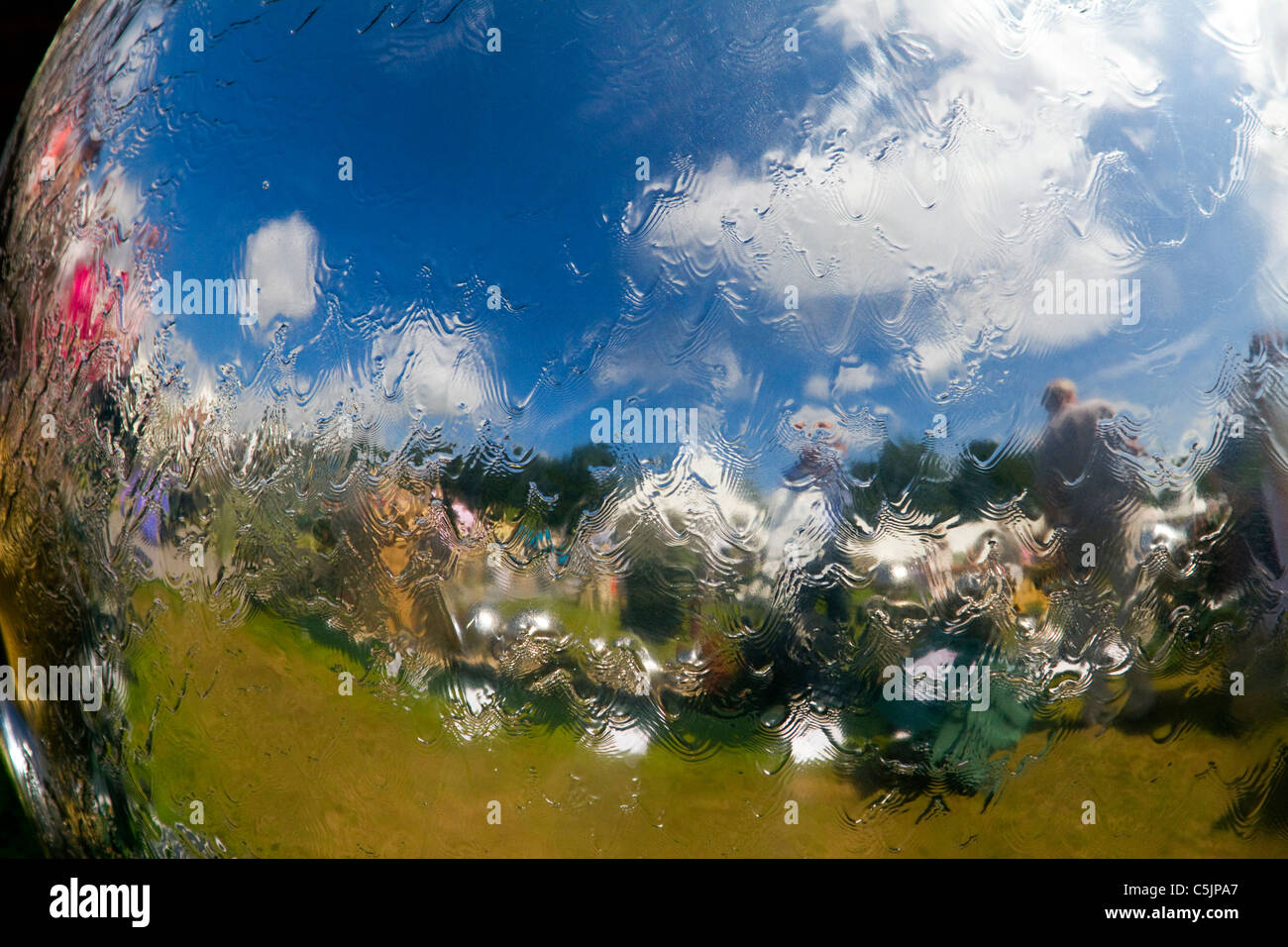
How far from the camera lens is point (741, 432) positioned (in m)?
2.14

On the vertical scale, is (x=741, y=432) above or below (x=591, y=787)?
above

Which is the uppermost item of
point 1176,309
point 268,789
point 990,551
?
point 1176,309

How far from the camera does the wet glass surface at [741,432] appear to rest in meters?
2.16

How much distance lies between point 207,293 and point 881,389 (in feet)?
4.88

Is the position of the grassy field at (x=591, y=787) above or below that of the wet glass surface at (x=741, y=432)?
below

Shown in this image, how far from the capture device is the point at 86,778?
111 inches

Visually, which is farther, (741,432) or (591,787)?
(591,787)

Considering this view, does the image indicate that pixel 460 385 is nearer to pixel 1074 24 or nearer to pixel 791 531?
pixel 791 531

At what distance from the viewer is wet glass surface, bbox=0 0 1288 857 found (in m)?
2.16

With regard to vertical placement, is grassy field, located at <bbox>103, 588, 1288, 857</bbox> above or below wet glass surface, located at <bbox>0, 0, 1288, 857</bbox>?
below

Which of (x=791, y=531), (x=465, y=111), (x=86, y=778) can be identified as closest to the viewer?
(x=791, y=531)

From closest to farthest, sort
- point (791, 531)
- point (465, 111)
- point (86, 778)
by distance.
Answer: point (791, 531) → point (465, 111) → point (86, 778)

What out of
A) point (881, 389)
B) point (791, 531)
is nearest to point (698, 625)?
point (791, 531)

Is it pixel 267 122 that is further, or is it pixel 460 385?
pixel 267 122
